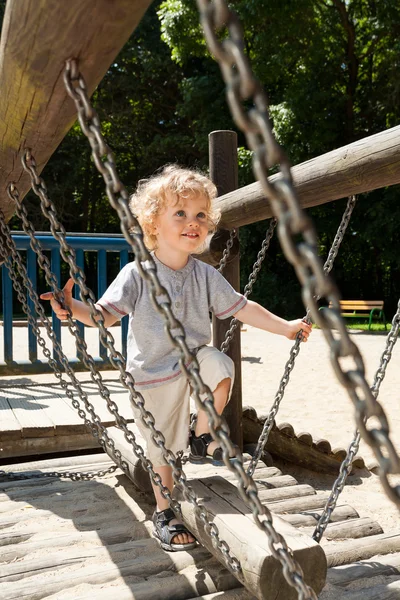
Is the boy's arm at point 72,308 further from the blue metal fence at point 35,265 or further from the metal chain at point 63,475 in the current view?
the blue metal fence at point 35,265

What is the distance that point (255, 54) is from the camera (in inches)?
605

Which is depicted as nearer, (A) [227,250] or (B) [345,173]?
(B) [345,173]

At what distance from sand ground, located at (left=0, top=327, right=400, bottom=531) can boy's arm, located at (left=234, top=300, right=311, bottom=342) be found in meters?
0.36

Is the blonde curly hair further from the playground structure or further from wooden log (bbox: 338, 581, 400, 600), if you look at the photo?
wooden log (bbox: 338, 581, 400, 600)

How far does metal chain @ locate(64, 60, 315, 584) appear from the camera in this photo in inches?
37.2

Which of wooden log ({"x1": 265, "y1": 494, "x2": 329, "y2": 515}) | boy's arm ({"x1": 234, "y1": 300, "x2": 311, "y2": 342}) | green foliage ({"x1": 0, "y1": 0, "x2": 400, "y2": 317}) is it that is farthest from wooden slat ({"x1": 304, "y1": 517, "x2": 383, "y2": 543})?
green foliage ({"x1": 0, "y1": 0, "x2": 400, "y2": 317})

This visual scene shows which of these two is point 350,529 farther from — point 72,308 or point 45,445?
point 45,445

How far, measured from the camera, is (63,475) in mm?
3266

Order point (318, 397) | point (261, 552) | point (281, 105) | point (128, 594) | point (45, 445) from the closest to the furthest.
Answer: point (261, 552), point (128, 594), point (45, 445), point (318, 397), point (281, 105)

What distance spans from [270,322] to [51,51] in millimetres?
1625

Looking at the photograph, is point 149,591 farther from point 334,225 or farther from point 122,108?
point 122,108

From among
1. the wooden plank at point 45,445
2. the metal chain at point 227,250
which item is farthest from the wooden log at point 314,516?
the wooden plank at point 45,445

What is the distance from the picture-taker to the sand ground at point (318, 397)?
12.3 feet

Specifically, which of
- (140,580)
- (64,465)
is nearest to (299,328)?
(140,580)
